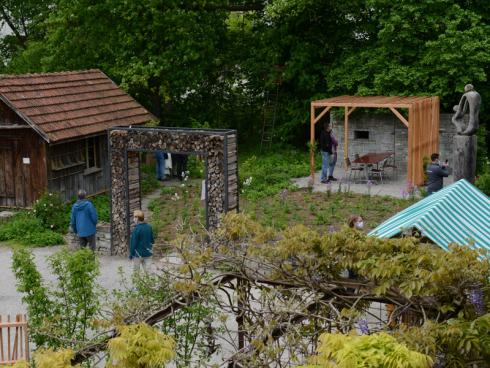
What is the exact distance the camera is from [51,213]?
67.0 ft

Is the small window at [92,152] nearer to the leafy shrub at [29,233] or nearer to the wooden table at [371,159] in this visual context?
the leafy shrub at [29,233]

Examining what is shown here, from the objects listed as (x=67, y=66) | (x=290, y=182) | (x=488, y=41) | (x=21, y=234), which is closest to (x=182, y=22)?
(x=67, y=66)

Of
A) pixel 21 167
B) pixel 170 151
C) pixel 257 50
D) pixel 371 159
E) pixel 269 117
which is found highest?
pixel 257 50

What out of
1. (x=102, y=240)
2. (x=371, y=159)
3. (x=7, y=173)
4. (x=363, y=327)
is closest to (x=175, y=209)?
(x=102, y=240)

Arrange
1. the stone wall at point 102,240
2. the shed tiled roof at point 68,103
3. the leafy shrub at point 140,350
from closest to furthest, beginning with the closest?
1. the leafy shrub at point 140,350
2. the stone wall at point 102,240
3. the shed tiled roof at point 68,103

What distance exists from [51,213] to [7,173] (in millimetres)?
2472

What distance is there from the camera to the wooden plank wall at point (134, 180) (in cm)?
1817

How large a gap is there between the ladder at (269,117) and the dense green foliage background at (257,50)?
10.5 inches

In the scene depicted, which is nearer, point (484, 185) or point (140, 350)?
point (140, 350)

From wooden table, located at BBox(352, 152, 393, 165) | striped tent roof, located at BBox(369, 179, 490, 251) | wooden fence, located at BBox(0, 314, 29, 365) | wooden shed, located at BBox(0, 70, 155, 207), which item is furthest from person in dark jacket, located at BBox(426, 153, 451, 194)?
wooden fence, located at BBox(0, 314, 29, 365)

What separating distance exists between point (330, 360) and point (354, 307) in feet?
5.19

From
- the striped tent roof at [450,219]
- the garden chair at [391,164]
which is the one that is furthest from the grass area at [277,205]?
the striped tent roof at [450,219]

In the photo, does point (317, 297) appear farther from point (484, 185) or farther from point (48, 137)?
point (48, 137)

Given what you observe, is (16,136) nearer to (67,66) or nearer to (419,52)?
(67,66)
